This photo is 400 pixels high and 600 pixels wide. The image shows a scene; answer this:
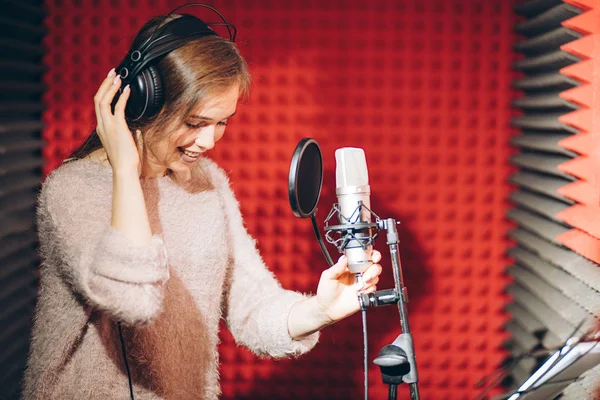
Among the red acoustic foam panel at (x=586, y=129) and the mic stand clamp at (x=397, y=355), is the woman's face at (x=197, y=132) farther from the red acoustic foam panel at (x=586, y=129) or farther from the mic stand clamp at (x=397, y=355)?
the red acoustic foam panel at (x=586, y=129)

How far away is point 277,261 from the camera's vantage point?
216 cm

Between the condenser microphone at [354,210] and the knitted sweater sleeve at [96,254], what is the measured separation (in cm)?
34

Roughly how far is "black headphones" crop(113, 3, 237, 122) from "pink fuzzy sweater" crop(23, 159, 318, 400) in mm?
177

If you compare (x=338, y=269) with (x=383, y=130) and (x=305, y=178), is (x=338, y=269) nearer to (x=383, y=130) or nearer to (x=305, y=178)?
(x=305, y=178)

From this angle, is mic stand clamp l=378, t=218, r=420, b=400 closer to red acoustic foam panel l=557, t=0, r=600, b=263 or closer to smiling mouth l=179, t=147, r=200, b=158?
smiling mouth l=179, t=147, r=200, b=158

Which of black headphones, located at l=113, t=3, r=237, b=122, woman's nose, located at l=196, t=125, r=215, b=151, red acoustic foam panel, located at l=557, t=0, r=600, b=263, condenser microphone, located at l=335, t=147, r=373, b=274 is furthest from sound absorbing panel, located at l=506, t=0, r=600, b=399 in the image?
black headphones, located at l=113, t=3, r=237, b=122

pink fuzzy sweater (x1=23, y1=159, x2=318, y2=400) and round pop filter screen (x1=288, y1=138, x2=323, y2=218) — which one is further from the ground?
round pop filter screen (x1=288, y1=138, x2=323, y2=218)

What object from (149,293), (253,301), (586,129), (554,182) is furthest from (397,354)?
(554,182)

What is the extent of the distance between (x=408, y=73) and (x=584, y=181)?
78 centimetres

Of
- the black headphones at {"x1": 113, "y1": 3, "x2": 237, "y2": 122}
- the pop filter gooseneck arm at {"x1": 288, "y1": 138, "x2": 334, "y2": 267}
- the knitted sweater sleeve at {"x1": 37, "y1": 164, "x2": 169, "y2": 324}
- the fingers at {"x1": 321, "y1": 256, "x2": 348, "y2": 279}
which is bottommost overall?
the fingers at {"x1": 321, "y1": 256, "x2": 348, "y2": 279}

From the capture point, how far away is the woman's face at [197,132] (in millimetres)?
1065

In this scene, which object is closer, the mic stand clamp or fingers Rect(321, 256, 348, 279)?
the mic stand clamp

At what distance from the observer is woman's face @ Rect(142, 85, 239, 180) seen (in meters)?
1.07

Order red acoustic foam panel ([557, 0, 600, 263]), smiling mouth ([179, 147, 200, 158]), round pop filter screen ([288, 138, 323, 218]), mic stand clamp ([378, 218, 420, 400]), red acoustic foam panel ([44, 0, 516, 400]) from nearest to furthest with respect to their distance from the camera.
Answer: mic stand clamp ([378, 218, 420, 400]) < round pop filter screen ([288, 138, 323, 218]) < smiling mouth ([179, 147, 200, 158]) < red acoustic foam panel ([557, 0, 600, 263]) < red acoustic foam panel ([44, 0, 516, 400])
